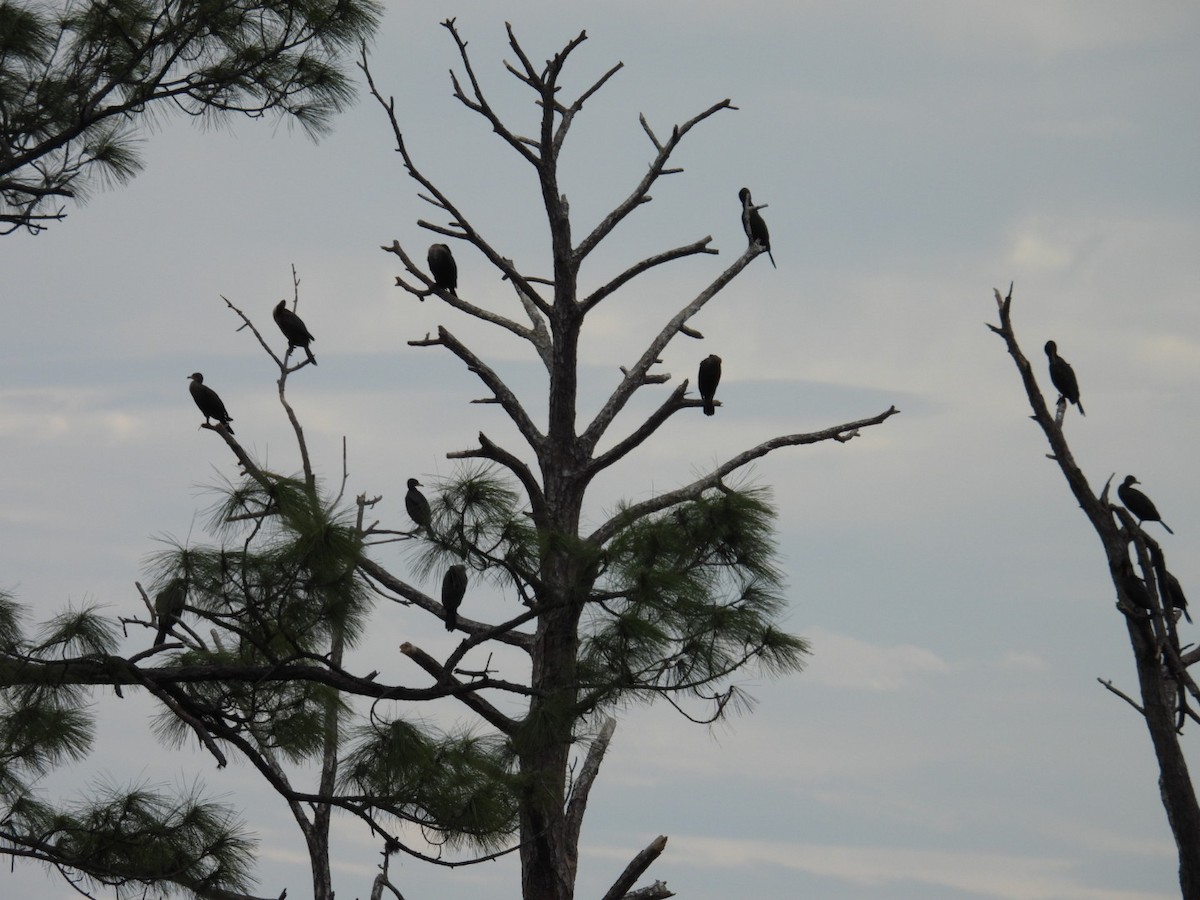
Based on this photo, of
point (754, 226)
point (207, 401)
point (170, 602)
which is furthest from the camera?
point (754, 226)

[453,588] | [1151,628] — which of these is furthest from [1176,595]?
[453,588]

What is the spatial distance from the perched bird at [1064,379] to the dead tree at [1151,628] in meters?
1.26

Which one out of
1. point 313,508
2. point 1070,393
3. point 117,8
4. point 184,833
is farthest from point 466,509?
point 1070,393

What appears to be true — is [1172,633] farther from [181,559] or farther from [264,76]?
[264,76]

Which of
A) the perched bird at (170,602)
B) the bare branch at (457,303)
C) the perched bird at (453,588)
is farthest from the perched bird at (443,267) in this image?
the perched bird at (170,602)

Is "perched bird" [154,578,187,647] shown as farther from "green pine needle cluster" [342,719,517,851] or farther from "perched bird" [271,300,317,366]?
"perched bird" [271,300,317,366]

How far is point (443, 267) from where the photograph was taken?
6.95 meters

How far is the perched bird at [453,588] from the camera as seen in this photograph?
17.2 feet

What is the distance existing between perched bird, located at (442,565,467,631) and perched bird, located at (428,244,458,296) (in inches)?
77.4

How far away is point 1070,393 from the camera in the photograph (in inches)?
269

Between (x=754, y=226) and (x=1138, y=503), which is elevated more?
(x=754, y=226)

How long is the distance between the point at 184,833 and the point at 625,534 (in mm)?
1903

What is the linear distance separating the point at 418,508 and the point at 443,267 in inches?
71.8

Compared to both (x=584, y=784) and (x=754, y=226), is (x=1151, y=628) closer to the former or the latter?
(x=584, y=784)
